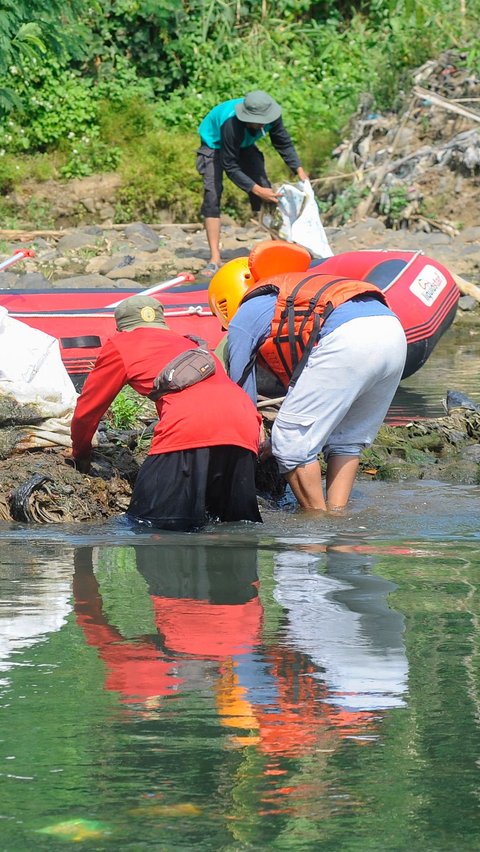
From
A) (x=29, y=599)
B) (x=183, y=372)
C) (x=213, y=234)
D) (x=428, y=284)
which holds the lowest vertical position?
(x=213, y=234)

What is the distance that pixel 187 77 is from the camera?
2106 cm

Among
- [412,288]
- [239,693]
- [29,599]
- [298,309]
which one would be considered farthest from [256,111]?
[239,693]

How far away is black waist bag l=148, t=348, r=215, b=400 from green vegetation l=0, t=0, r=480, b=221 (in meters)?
12.0

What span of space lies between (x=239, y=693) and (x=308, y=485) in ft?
8.30

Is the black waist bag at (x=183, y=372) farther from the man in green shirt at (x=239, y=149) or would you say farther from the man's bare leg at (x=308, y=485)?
the man in green shirt at (x=239, y=149)

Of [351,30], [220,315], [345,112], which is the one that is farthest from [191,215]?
[220,315]

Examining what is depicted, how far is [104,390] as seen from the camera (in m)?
5.75

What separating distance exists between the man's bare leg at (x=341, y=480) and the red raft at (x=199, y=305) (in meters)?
2.90

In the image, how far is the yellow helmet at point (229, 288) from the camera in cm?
652

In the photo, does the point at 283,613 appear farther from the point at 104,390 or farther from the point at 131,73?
the point at 131,73

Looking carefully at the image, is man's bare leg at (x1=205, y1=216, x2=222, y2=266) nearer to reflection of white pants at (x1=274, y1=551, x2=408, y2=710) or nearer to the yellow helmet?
the yellow helmet

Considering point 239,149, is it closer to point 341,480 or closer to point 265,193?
point 265,193

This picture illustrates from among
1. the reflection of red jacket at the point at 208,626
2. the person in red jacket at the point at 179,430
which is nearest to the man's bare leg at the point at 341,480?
the person in red jacket at the point at 179,430

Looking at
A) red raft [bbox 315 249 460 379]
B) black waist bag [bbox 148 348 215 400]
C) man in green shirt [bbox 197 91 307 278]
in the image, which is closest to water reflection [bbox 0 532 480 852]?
black waist bag [bbox 148 348 215 400]
